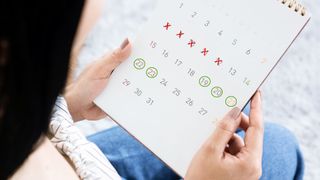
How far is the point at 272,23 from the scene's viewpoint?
0.55 meters

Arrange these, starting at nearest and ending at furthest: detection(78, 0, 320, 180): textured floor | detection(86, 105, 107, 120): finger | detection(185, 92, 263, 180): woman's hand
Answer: detection(185, 92, 263, 180): woman's hand
detection(86, 105, 107, 120): finger
detection(78, 0, 320, 180): textured floor

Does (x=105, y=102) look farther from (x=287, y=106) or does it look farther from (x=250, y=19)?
(x=287, y=106)

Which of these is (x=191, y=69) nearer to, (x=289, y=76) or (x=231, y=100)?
(x=231, y=100)

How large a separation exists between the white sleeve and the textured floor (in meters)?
0.44

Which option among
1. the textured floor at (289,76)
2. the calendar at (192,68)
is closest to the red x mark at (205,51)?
the calendar at (192,68)

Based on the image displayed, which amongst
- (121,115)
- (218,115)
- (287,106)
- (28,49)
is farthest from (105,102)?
(287,106)

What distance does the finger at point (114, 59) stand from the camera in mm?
599

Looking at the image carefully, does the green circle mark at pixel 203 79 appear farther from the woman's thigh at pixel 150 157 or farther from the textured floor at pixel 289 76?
the textured floor at pixel 289 76

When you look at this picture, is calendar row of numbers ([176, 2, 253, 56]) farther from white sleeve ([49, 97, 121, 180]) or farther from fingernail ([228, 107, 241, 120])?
white sleeve ([49, 97, 121, 180])

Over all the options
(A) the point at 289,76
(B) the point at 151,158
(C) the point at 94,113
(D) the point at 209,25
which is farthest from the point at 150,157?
(A) the point at 289,76

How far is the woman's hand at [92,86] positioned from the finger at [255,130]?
0.17 m

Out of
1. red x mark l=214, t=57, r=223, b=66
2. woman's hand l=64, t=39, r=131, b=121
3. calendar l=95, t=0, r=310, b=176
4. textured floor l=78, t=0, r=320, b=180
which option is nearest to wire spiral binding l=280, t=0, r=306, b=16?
calendar l=95, t=0, r=310, b=176

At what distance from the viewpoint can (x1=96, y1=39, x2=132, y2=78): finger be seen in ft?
1.97

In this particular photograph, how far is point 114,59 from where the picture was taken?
608mm
